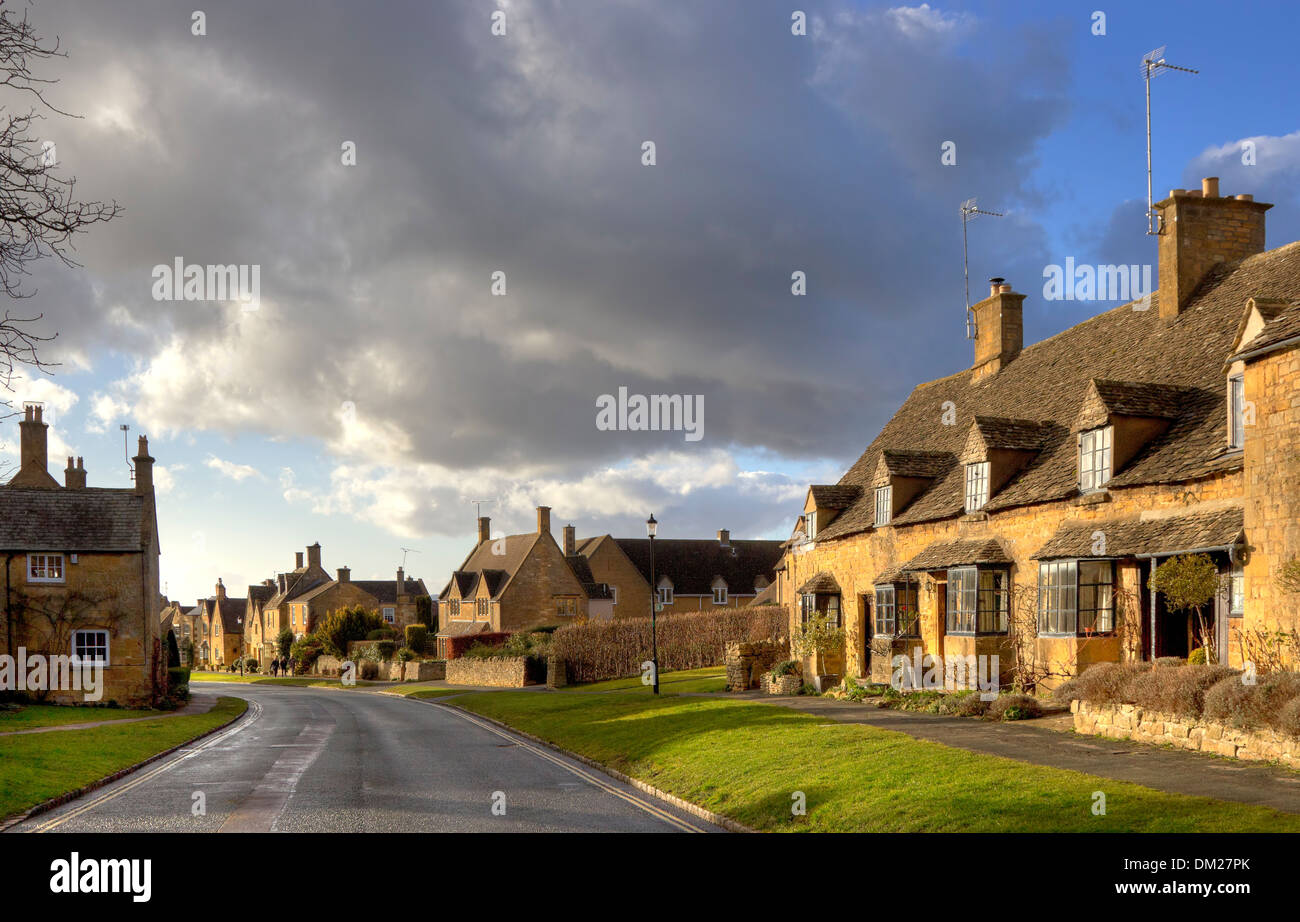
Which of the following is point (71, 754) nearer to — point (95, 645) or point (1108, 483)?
point (95, 645)

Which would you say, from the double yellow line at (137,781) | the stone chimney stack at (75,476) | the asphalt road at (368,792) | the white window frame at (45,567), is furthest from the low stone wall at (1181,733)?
the stone chimney stack at (75,476)

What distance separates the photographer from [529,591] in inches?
2830

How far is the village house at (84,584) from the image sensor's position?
3828cm

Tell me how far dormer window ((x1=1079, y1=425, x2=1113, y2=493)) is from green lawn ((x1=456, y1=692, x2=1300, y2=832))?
24.0ft

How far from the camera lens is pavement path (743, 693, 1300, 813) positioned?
11.9m

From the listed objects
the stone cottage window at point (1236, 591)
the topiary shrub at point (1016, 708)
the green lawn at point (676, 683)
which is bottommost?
the green lawn at point (676, 683)

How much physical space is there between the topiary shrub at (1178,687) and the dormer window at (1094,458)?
18.8 ft

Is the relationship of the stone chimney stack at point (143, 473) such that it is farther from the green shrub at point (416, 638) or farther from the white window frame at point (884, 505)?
the green shrub at point (416, 638)

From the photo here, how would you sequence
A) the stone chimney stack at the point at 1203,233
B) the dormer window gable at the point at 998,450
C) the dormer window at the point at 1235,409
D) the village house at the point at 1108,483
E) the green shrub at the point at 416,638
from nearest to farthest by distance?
1. the village house at the point at 1108,483
2. the dormer window at the point at 1235,409
3. the stone chimney stack at the point at 1203,233
4. the dormer window gable at the point at 998,450
5. the green shrub at the point at 416,638

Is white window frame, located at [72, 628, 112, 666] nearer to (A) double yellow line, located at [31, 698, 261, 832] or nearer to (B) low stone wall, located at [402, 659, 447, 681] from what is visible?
(A) double yellow line, located at [31, 698, 261, 832]

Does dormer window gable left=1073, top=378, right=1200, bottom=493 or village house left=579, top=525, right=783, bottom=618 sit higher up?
dormer window gable left=1073, top=378, right=1200, bottom=493

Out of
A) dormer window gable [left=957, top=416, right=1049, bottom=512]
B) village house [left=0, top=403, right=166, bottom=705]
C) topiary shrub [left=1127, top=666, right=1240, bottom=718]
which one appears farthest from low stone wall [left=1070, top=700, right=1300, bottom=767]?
village house [left=0, top=403, right=166, bottom=705]
